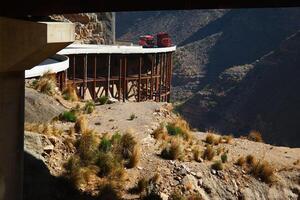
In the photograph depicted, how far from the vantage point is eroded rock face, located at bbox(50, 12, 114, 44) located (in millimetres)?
52500

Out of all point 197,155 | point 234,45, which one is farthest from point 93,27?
point 234,45

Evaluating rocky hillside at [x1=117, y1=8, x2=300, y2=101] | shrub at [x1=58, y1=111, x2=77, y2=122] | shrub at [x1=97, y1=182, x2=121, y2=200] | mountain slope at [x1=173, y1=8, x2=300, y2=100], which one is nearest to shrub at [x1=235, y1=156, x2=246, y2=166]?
shrub at [x1=97, y1=182, x2=121, y2=200]

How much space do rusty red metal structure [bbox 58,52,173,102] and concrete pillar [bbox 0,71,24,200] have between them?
17947 mm

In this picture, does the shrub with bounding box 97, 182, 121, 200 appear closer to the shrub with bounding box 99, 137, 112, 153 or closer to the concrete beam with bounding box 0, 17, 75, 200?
the shrub with bounding box 99, 137, 112, 153

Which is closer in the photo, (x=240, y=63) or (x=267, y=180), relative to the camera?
(x=267, y=180)

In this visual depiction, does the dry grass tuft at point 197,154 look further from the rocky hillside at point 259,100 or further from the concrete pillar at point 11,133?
the rocky hillside at point 259,100

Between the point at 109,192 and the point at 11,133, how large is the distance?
193 inches

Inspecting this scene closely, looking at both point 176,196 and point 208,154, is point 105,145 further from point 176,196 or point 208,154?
point 208,154

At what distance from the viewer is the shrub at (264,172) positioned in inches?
853

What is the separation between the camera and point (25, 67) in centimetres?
1305

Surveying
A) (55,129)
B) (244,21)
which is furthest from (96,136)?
(244,21)

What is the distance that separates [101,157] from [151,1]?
6746 millimetres

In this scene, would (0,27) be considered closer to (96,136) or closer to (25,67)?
(25,67)

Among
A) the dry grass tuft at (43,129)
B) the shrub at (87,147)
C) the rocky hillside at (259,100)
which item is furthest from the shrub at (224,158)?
the rocky hillside at (259,100)
